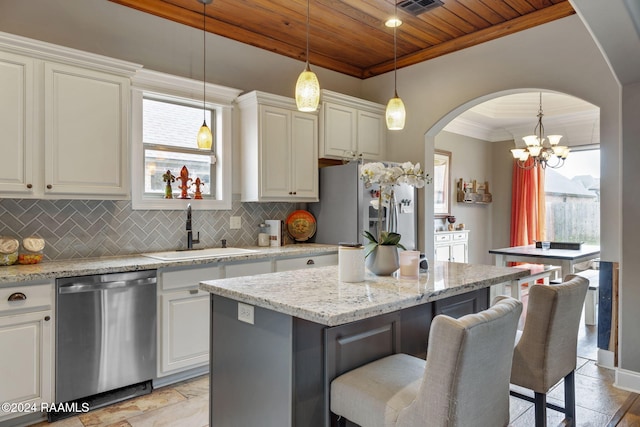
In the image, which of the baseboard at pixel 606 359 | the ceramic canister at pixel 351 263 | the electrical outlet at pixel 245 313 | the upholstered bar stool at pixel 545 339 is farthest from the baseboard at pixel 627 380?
the electrical outlet at pixel 245 313

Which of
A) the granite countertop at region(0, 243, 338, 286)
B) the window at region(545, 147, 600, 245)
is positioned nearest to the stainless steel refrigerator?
the granite countertop at region(0, 243, 338, 286)

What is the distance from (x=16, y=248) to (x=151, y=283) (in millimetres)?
874

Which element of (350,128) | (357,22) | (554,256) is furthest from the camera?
(350,128)

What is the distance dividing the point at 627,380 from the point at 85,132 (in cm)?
424

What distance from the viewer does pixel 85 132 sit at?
2.89 metres

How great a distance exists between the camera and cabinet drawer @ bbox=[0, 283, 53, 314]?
234cm

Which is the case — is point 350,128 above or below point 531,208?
above

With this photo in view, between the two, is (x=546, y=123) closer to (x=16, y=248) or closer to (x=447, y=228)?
(x=447, y=228)

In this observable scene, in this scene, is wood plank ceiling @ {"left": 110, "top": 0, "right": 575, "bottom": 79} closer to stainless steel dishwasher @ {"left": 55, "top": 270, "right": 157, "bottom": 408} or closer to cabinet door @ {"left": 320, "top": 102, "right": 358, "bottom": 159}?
cabinet door @ {"left": 320, "top": 102, "right": 358, "bottom": 159}

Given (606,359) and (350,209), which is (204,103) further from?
(606,359)

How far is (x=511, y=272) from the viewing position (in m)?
2.27

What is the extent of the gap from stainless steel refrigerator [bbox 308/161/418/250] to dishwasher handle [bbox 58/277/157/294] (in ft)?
6.36

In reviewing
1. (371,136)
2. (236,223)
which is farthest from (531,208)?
(236,223)

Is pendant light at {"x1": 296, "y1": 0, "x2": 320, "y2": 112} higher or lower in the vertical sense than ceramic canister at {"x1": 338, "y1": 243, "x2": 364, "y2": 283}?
higher
